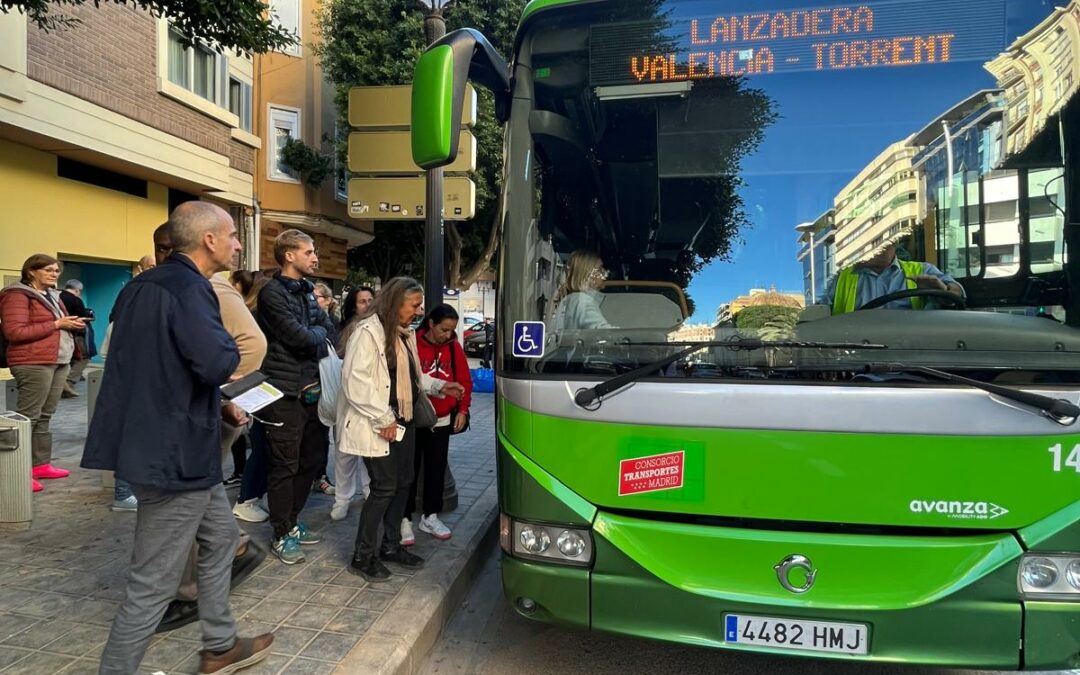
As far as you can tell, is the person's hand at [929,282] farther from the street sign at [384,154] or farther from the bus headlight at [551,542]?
the street sign at [384,154]

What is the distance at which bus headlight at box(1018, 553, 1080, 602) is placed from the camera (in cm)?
230

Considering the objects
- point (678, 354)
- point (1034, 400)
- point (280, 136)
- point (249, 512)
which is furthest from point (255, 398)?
point (280, 136)

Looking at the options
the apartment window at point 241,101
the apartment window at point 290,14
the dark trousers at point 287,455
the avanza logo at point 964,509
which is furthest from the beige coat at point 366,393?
the apartment window at point 290,14

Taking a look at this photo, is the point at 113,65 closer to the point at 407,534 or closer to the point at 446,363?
the point at 446,363

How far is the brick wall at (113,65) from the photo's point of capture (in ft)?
32.5

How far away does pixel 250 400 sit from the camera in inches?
118

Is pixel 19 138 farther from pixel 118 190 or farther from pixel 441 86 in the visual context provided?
pixel 441 86

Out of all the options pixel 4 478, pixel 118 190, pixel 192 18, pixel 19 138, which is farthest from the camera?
pixel 118 190

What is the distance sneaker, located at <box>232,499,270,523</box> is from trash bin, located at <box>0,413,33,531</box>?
1218 mm

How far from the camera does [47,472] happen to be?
5527mm

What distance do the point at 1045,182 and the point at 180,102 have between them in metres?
13.8

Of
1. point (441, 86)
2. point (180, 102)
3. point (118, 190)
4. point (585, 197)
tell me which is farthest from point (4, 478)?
point (180, 102)

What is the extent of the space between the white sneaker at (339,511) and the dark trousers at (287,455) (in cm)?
73

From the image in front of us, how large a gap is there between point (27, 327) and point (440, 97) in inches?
164
